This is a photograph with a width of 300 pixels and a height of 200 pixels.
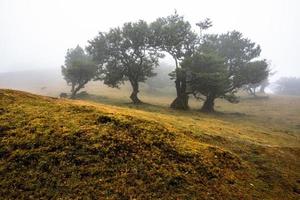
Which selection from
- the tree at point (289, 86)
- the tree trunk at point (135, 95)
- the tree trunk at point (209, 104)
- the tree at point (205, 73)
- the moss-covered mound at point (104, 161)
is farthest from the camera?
the tree at point (289, 86)

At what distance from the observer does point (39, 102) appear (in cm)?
1465

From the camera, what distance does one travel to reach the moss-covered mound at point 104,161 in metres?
8.77

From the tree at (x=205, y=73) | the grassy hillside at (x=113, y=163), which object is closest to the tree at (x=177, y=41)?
the tree at (x=205, y=73)

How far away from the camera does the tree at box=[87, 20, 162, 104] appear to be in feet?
150

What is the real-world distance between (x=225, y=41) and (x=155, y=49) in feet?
60.8

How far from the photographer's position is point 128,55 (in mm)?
47375

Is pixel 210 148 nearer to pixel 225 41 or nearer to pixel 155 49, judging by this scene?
pixel 155 49

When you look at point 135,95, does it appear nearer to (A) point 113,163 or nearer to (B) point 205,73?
(B) point 205,73

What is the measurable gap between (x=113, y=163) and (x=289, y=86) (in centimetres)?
13789

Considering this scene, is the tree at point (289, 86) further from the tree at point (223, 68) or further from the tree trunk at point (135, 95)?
the tree trunk at point (135, 95)

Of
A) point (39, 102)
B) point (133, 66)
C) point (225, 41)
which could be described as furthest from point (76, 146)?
point (225, 41)

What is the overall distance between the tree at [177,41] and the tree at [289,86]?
9805cm

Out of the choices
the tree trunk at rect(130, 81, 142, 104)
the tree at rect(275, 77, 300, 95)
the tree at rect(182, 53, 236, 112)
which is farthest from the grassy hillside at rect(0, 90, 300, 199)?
the tree at rect(275, 77, 300, 95)

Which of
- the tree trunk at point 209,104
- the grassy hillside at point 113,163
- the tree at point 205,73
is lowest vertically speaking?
the grassy hillside at point 113,163
